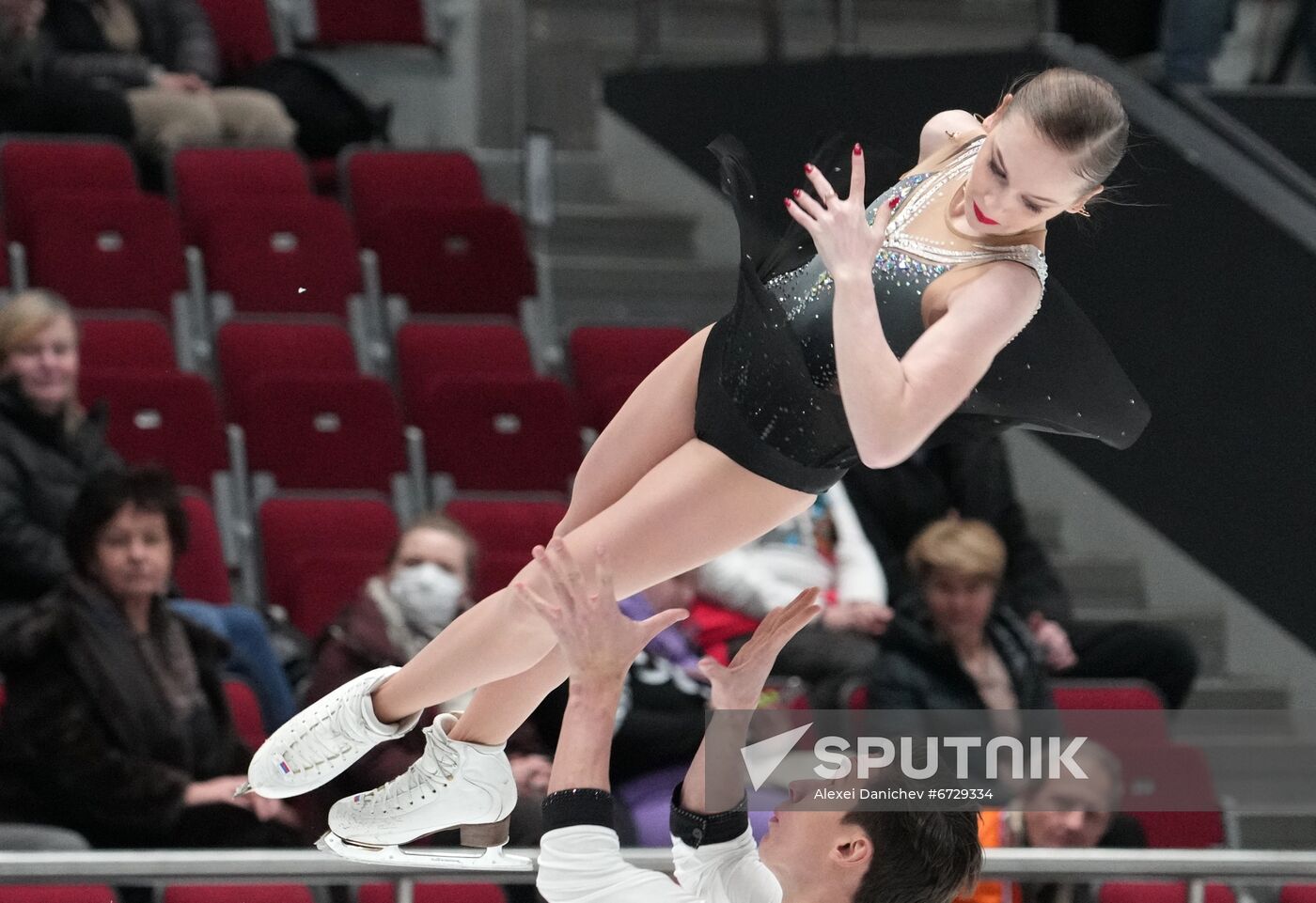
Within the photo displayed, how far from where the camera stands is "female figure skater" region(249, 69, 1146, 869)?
218cm

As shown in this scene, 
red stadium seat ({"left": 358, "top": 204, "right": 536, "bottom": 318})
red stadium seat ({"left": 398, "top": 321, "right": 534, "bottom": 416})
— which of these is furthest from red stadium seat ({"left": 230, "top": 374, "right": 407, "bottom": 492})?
red stadium seat ({"left": 358, "top": 204, "right": 536, "bottom": 318})

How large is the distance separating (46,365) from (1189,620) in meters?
2.54

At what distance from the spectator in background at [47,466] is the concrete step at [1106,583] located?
1.75 m

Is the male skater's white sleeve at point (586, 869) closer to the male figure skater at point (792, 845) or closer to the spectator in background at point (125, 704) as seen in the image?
the male figure skater at point (792, 845)

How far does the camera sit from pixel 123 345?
5078 millimetres

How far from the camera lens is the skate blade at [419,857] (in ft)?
8.90

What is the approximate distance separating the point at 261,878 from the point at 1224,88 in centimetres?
355

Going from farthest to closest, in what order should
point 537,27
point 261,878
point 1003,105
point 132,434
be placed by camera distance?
point 537,27 < point 132,434 < point 261,878 < point 1003,105

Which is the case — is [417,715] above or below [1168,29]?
below

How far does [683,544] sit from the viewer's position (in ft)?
8.02

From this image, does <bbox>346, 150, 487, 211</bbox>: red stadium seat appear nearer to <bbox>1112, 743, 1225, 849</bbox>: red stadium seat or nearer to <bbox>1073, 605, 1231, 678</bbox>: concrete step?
<bbox>1073, 605, 1231, 678</bbox>: concrete step

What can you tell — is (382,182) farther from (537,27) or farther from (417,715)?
(417,715)

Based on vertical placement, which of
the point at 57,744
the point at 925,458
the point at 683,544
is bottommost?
the point at 57,744

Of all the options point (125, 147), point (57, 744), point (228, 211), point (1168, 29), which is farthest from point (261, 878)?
point (1168, 29)
